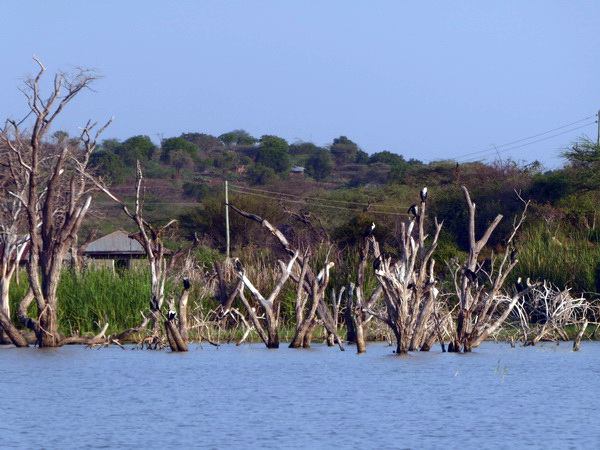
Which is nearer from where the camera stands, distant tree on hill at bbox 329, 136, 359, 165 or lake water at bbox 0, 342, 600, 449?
lake water at bbox 0, 342, 600, 449

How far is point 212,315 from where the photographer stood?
22.7 meters

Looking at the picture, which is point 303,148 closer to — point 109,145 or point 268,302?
point 109,145

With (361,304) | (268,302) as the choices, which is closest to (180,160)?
(268,302)

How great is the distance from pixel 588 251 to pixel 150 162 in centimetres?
7600

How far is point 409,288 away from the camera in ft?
58.4

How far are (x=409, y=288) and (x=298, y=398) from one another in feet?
12.5

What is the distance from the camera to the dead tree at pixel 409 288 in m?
17.3

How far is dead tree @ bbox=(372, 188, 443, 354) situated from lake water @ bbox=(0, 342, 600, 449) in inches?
18.8

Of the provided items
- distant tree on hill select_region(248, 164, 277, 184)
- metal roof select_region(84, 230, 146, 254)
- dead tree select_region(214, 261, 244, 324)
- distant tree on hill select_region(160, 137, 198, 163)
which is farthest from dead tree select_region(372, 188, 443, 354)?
distant tree on hill select_region(160, 137, 198, 163)

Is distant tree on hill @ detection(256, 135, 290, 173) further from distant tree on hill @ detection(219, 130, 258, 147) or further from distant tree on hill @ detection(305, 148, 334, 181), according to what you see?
distant tree on hill @ detection(219, 130, 258, 147)

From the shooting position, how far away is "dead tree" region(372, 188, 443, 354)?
17344 millimetres

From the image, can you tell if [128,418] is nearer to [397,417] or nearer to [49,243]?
[397,417]

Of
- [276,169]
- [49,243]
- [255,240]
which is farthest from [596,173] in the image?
[276,169]

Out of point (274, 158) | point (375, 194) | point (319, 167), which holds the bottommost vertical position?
point (375, 194)
